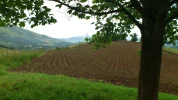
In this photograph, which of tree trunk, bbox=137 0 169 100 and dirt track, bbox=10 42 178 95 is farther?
dirt track, bbox=10 42 178 95

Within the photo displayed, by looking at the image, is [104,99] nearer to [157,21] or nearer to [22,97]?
[22,97]

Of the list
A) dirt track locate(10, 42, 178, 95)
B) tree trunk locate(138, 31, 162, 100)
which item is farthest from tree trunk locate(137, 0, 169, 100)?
dirt track locate(10, 42, 178, 95)

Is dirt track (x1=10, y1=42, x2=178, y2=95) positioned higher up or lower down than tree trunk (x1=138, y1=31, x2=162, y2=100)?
lower down

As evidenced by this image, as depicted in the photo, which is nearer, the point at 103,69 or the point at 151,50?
the point at 151,50

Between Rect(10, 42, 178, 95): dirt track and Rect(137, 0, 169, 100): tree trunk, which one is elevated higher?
Rect(137, 0, 169, 100): tree trunk

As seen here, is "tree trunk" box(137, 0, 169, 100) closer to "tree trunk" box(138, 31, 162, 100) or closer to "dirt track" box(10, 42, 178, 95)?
"tree trunk" box(138, 31, 162, 100)

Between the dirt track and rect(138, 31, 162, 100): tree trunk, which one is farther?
the dirt track

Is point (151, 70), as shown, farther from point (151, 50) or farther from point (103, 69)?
point (103, 69)

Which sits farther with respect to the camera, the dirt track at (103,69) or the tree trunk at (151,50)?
the dirt track at (103,69)

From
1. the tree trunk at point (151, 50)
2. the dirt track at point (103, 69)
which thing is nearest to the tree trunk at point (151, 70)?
the tree trunk at point (151, 50)

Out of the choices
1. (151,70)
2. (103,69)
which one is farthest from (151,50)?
(103,69)

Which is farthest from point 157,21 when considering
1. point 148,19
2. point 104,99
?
point 104,99

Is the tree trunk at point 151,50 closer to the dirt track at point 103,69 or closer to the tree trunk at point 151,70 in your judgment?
the tree trunk at point 151,70

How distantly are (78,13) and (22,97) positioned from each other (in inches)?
175
